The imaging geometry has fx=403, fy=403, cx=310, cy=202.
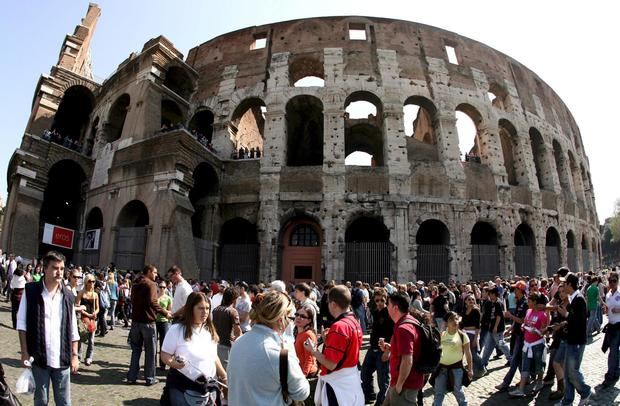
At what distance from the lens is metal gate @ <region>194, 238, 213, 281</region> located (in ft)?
57.0

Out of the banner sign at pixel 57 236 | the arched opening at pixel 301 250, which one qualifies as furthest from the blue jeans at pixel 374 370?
the banner sign at pixel 57 236

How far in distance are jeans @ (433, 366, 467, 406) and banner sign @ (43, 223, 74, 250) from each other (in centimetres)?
1965

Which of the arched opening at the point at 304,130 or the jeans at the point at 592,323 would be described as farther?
the arched opening at the point at 304,130

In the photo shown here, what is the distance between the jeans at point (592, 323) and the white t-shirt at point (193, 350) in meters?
9.83

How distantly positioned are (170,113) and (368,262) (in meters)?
14.0

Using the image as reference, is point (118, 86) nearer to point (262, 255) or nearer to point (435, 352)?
point (262, 255)

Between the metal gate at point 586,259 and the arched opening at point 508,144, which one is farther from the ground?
the arched opening at point 508,144

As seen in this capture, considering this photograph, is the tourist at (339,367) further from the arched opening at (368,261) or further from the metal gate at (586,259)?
the metal gate at (586,259)

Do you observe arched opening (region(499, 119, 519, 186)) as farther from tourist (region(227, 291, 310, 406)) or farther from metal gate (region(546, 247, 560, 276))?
tourist (region(227, 291, 310, 406))

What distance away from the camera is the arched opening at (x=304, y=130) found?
20.9 m

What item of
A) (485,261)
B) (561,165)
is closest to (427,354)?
(485,261)

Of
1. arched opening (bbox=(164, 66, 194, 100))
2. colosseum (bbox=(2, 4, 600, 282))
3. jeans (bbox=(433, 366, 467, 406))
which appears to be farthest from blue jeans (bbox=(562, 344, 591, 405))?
arched opening (bbox=(164, 66, 194, 100))

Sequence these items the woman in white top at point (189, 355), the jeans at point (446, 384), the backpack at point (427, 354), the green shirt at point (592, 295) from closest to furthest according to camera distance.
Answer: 1. the woman in white top at point (189, 355)
2. the backpack at point (427, 354)
3. the jeans at point (446, 384)
4. the green shirt at point (592, 295)

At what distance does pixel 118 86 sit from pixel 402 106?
49.8 feet
